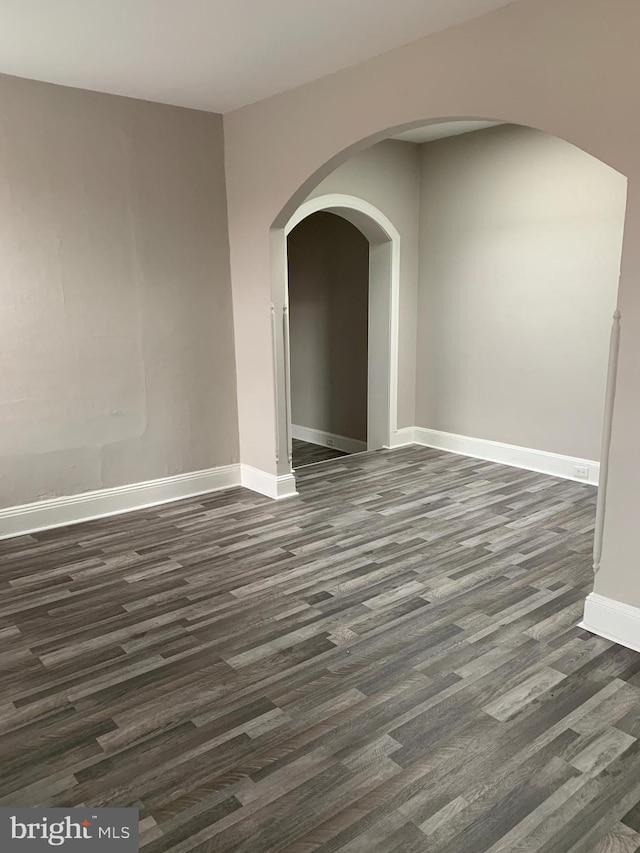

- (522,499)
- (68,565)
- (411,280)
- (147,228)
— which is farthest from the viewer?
(411,280)

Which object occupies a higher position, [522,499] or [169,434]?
[169,434]

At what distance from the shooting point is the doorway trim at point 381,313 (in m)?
5.75

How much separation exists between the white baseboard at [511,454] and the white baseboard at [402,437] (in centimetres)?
4

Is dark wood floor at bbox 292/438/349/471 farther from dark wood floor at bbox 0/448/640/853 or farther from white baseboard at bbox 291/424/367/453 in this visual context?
dark wood floor at bbox 0/448/640/853

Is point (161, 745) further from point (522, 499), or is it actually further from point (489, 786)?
point (522, 499)

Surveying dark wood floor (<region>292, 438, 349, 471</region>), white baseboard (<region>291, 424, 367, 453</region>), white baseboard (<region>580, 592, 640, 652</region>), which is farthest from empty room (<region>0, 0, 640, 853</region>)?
dark wood floor (<region>292, 438, 349, 471</region>)

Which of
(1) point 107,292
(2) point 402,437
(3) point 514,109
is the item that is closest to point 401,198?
(2) point 402,437

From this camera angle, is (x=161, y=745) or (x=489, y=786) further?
(x=161, y=745)

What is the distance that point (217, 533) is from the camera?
13.6ft

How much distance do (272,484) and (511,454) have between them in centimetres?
218

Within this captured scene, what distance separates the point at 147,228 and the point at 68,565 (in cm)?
230

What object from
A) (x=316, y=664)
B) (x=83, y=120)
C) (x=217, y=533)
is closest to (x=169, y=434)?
(x=217, y=533)

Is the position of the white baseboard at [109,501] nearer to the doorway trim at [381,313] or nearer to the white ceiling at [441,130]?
the doorway trim at [381,313]

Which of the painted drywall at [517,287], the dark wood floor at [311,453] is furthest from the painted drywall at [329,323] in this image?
the painted drywall at [517,287]
